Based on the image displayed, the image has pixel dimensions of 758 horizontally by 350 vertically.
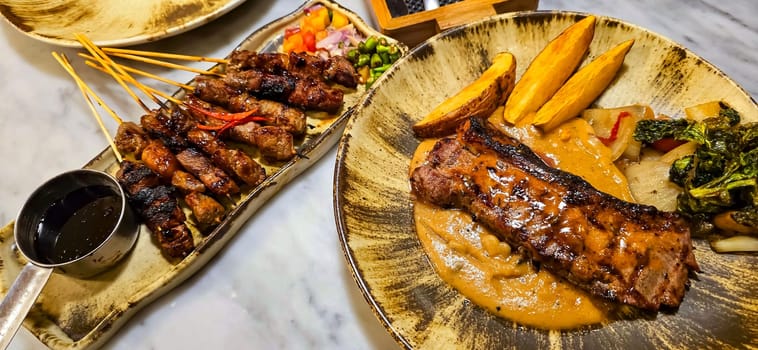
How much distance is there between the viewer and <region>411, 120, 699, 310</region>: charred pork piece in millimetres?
2494

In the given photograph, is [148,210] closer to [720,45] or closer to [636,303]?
[636,303]

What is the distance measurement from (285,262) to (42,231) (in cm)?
148

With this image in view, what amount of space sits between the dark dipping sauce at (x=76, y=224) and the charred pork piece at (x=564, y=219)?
6.33 ft

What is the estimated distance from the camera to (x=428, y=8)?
12.6 feet

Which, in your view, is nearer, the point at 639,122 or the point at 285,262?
the point at 639,122

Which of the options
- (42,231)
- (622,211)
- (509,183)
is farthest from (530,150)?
(42,231)

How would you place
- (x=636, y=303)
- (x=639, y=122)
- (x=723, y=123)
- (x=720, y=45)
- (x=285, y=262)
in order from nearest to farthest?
(x=636, y=303), (x=723, y=123), (x=639, y=122), (x=285, y=262), (x=720, y=45)

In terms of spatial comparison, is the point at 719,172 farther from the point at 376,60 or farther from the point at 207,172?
the point at 207,172

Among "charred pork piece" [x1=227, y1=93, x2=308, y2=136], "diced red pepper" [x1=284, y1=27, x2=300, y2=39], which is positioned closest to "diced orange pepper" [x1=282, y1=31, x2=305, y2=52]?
"diced red pepper" [x1=284, y1=27, x2=300, y2=39]

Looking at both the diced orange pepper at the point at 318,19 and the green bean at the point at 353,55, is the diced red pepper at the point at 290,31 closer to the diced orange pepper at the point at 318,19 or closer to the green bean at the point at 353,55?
the diced orange pepper at the point at 318,19

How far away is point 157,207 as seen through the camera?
3.19 m

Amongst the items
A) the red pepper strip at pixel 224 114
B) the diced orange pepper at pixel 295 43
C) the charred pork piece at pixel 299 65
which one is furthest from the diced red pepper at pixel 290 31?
the red pepper strip at pixel 224 114

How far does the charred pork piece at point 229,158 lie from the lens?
333 cm

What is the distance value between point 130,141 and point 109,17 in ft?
5.01
